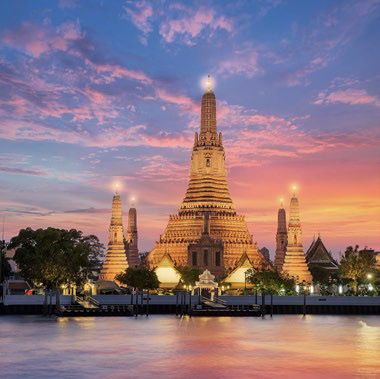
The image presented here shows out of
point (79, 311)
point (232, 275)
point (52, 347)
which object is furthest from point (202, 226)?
point (52, 347)

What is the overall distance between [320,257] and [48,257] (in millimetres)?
81865

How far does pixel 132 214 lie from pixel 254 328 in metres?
81.4

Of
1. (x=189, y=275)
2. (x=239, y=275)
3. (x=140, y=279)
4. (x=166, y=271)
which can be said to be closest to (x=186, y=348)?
(x=140, y=279)

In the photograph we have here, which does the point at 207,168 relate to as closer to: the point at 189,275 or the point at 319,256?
the point at 189,275

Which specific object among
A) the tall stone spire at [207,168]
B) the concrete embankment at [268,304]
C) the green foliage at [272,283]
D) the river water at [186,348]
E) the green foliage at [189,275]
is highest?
the tall stone spire at [207,168]

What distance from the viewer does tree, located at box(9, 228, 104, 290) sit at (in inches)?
3856

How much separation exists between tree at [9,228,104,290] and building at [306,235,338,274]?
75405 mm

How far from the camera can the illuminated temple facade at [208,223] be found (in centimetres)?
13888

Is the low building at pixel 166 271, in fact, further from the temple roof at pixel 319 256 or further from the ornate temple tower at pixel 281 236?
the temple roof at pixel 319 256

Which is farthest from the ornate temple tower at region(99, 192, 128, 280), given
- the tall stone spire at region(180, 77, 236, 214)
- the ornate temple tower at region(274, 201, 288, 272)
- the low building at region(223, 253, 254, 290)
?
the ornate temple tower at region(274, 201, 288, 272)

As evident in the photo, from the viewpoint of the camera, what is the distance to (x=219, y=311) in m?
96.9

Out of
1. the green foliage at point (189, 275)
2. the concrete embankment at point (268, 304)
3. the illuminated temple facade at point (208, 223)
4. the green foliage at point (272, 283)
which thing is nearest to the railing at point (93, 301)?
the concrete embankment at point (268, 304)

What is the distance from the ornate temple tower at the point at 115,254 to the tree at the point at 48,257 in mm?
35508

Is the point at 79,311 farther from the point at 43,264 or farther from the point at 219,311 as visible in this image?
the point at 219,311
